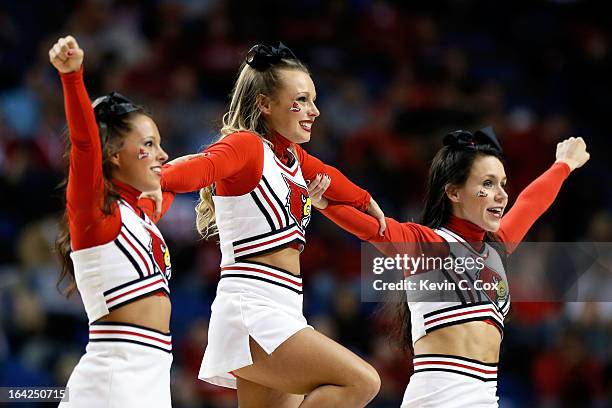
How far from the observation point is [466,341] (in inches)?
170

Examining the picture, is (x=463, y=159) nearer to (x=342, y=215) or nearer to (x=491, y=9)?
(x=342, y=215)

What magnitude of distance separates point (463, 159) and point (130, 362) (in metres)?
1.94

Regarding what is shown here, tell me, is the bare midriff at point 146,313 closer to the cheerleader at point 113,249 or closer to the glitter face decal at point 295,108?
the cheerleader at point 113,249

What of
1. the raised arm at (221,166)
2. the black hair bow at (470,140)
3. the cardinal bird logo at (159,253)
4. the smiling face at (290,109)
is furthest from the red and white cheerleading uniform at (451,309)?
the cardinal bird logo at (159,253)

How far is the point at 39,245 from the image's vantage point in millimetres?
7523

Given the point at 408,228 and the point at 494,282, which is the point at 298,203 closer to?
the point at 408,228

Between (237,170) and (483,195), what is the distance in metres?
1.21

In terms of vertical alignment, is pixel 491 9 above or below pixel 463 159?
above

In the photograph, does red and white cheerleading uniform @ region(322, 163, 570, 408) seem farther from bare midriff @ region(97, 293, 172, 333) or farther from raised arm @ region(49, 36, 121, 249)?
raised arm @ region(49, 36, 121, 249)

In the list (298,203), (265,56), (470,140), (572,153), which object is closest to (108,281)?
(298,203)

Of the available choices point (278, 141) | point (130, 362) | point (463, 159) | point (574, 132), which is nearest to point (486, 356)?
point (463, 159)

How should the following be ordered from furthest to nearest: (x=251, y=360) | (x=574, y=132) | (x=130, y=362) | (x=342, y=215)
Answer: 1. (x=574, y=132)
2. (x=342, y=215)
3. (x=251, y=360)
4. (x=130, y=362)

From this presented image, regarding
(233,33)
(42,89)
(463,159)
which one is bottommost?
(463,159)

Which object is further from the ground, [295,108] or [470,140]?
[295,108]
